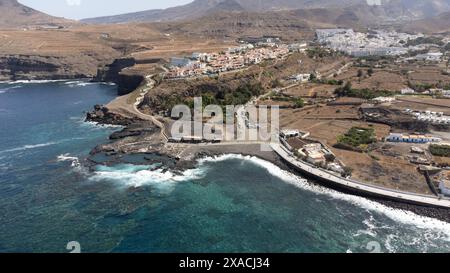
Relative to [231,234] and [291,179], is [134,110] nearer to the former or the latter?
[291,179]

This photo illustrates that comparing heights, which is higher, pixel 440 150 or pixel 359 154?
pixel 440 150

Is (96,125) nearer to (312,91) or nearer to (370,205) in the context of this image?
(312,91)

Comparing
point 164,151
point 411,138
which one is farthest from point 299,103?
point 164,151

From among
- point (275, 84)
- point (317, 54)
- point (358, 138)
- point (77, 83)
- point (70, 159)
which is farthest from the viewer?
point (317, 54)

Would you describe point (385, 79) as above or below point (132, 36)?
below

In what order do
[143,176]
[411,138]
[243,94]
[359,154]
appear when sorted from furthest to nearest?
[243,94], [411,138], [359,154], [143,176]

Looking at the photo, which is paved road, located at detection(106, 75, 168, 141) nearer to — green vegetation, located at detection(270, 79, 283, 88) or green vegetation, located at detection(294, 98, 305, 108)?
green vegetation, located at detection(294, 98, 305, 108)

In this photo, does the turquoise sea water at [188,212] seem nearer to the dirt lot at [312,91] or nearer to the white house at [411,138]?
the white house at [411,138]

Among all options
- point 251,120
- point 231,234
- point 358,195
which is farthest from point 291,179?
point 251,120
